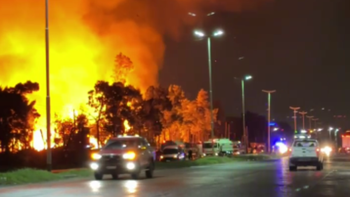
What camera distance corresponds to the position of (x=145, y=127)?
63594 millimetres

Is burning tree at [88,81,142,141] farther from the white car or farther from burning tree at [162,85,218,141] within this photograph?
the white car

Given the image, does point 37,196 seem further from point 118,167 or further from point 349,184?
point 349,184

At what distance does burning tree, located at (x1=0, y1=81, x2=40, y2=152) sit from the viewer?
53312 millimetres

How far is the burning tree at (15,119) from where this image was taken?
175ft

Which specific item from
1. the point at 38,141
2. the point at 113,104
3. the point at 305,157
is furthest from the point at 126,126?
the point at 305,157

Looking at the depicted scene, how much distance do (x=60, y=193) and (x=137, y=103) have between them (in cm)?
4091

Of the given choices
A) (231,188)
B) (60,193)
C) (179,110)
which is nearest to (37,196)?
(60,193)

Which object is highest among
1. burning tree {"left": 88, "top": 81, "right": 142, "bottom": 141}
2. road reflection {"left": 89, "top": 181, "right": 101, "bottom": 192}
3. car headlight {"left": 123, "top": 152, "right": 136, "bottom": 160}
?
burning tree {"left": 88, "top": 81, "right": 142, "bottom": 141}

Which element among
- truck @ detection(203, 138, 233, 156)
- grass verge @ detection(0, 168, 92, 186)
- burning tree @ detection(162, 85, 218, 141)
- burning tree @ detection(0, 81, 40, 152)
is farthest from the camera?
truck @ detection(203, 138, 233, 156)

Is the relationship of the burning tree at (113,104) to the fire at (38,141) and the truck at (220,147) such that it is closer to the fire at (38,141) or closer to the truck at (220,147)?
the fire at (38,141)

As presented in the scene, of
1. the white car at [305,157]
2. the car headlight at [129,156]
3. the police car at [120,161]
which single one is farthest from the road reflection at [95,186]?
the white car at [305,157]

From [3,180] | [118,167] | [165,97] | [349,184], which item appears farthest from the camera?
[165,97]

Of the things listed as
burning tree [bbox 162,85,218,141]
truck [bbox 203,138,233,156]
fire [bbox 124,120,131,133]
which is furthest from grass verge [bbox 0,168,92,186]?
truck [bbox 203,138,233,156]

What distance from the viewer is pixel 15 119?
54.2m
